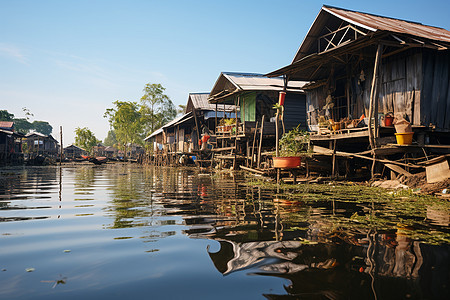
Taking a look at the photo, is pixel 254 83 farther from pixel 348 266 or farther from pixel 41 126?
pixel 41 126

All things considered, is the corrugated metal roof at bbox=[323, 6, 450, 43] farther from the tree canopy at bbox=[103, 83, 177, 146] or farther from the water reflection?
the tree canopy at bbox=[103, 83, 177, 146]

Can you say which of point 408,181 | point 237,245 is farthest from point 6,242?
point 408,181

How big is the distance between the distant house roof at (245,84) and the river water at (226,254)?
1312 centimetres

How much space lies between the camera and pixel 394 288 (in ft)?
6.72

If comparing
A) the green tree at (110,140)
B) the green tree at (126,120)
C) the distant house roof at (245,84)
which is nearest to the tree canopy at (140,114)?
the green tree at (126,120)

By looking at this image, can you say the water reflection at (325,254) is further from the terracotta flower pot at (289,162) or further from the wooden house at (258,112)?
the wooden house at (258,112)

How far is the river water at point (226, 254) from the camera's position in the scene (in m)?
2.06

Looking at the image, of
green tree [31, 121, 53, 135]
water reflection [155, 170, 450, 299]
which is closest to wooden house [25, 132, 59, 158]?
water reflection [155, 170, 450, 299]

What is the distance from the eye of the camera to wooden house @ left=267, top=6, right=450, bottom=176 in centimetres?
952

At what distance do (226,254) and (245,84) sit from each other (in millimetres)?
17568

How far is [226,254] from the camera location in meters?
2.84

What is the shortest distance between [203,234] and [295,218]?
1.52 metres

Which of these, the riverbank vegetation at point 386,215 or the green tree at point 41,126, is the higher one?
the green tree at point 41,126

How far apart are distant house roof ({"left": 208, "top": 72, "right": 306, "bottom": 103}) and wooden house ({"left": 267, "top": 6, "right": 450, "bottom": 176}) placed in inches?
189
